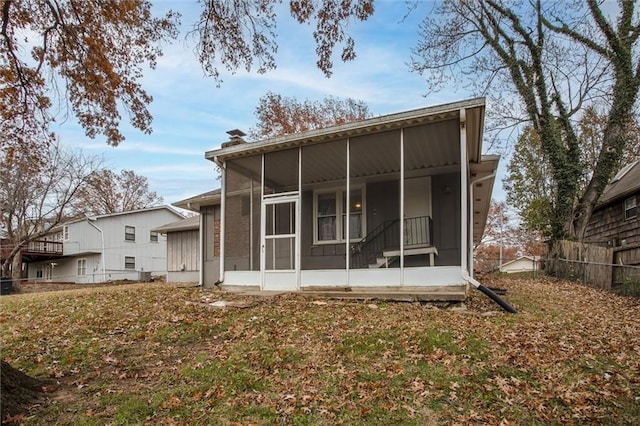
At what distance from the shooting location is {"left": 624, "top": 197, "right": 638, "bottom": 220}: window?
14.9 m

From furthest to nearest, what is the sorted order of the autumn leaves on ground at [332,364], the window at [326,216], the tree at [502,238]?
the tree at [502,238] → the window at [326,216] → the autumn leaves on ground at [332,364]

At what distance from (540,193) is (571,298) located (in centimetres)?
Answer: 1606

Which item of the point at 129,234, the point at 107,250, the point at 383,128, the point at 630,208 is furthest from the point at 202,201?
the point at 129,234

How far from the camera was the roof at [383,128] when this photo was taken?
7735mm

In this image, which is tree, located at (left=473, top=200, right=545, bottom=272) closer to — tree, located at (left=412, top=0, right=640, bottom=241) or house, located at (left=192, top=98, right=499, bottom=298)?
tree, located at (left=412, top=0, right=640, bottom=241)

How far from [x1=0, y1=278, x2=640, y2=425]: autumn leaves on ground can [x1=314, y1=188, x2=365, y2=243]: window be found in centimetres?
358

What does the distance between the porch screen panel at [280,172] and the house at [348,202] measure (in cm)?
2

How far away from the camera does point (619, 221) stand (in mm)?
16266

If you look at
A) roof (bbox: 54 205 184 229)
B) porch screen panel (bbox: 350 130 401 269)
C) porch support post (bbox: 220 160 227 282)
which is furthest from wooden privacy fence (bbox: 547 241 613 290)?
roof (bbox: 54 205 184 229)

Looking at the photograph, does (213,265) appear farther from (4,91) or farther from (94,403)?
(94,403)

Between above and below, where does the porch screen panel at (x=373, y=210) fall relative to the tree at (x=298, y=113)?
below

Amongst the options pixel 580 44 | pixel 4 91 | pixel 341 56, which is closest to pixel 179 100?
pixel 4 91

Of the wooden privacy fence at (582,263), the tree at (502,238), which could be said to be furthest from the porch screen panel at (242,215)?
the tree at (502,238)

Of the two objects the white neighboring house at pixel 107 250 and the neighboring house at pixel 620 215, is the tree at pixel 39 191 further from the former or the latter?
the neighboring house at pixel 620 215
